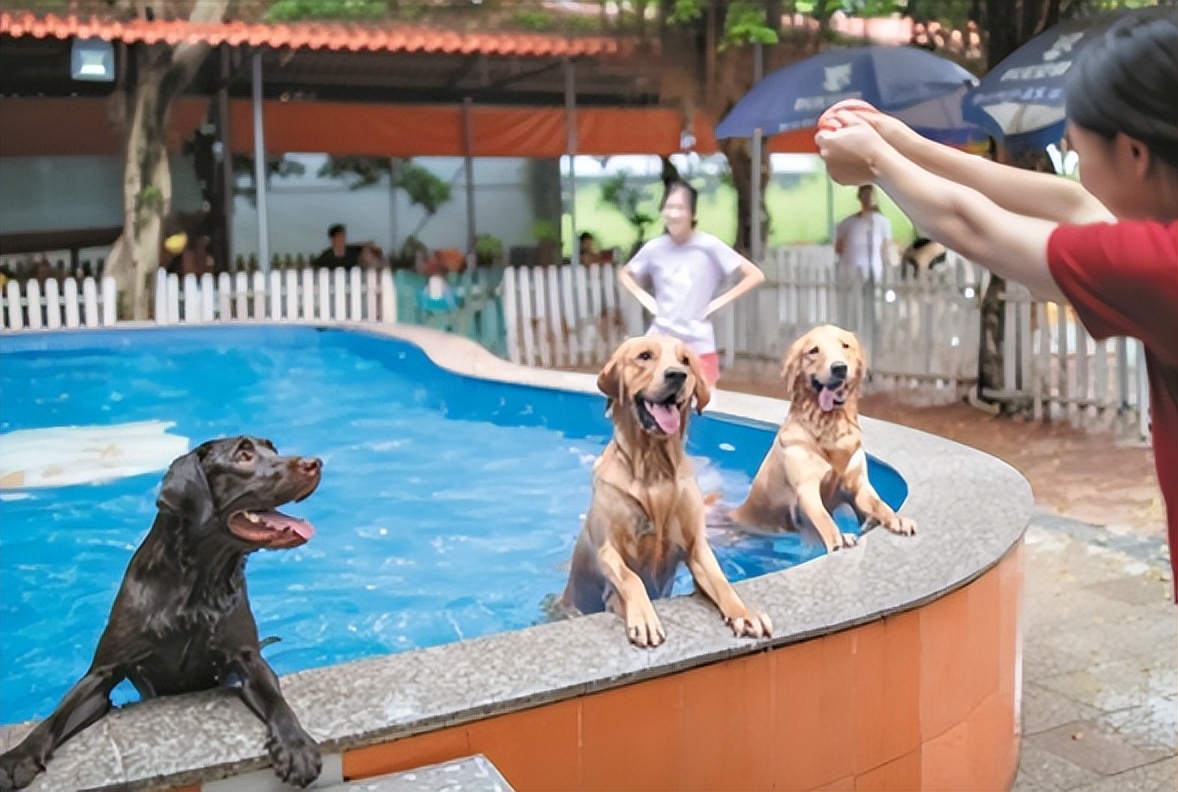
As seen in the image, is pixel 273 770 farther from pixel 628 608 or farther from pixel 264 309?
pixel 264 309

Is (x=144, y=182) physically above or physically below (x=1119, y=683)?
above

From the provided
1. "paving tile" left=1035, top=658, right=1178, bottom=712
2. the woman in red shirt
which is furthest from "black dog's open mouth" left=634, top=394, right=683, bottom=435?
"paving tile" left=1035, top=658, right=1178, bottom=712

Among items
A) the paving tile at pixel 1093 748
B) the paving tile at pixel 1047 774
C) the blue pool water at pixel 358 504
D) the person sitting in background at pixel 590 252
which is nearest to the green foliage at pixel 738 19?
the person sitting in background at pixel 590 252

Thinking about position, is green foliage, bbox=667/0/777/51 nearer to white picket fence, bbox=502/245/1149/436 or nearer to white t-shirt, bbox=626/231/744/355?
white picket fence, bbox=502/245/1149/436

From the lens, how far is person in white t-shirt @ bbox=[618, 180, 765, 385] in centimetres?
546

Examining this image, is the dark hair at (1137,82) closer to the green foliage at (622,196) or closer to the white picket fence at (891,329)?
the white picket fence at (891,329)

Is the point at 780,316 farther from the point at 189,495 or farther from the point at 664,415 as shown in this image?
the point at 189,495

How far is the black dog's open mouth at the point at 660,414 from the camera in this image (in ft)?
10.2

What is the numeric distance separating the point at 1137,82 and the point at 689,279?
419cm

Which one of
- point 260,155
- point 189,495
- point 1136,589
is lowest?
point 1136,589

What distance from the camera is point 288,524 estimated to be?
2334 mm

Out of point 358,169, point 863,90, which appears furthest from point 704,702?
point 358,169

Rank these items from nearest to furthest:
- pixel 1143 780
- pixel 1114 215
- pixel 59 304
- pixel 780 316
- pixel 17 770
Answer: pixel 1114 215
pixel 17 770
pixel 1143 780
pixel 780 316
pixel 59 304

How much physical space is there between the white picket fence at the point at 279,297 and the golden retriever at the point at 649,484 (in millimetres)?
9953
